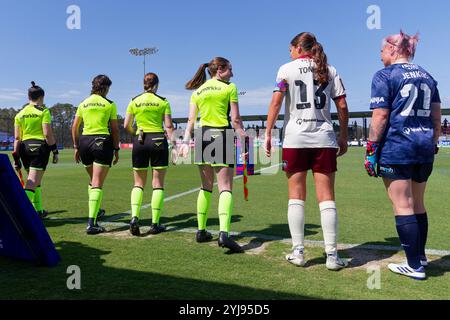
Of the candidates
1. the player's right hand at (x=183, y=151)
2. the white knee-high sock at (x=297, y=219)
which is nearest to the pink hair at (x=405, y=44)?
the white knee-high sock at (x=297, y=219)

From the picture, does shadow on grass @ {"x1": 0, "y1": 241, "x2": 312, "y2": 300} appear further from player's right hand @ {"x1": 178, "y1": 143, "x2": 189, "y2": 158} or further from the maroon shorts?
player's right hand @ {"x1": 178, "y1": 143, "x2": 189, "y2": 158}

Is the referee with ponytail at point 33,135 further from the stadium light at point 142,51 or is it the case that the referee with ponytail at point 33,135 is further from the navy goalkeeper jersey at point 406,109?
the stadium light at point 142,51

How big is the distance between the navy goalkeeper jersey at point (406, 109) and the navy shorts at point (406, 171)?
0.15ft

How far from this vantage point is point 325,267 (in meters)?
3.35

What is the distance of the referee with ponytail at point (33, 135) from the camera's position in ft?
18.1

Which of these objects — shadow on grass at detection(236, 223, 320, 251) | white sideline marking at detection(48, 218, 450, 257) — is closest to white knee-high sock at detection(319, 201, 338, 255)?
white sideline marking at detection(48, 218, 450, 257)

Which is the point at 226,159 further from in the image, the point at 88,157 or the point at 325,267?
the point at 88,157

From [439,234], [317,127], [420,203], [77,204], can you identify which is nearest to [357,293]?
[420,203]

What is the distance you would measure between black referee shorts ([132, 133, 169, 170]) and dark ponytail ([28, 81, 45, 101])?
1905mm

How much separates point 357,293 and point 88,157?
12.4ft

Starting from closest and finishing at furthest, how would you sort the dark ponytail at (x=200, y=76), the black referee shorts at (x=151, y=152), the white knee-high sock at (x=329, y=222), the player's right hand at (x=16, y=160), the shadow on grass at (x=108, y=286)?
the shadow on grass at (x=108, y=286), the white knee-high sock at (x=329, y=222), the dark ponytail at (x=200, y=76), the black referee shorts at (x=151, y=152), the player's right hand at (x=16, y=160)

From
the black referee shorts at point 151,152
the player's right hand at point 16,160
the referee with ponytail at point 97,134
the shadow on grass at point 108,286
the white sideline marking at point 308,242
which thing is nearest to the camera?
the shadow on grass at point 108,286

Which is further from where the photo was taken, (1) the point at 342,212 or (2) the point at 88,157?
(1) the point at 342,212

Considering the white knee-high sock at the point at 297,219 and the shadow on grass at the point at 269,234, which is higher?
the white knee-high sock at the point at 297,219
